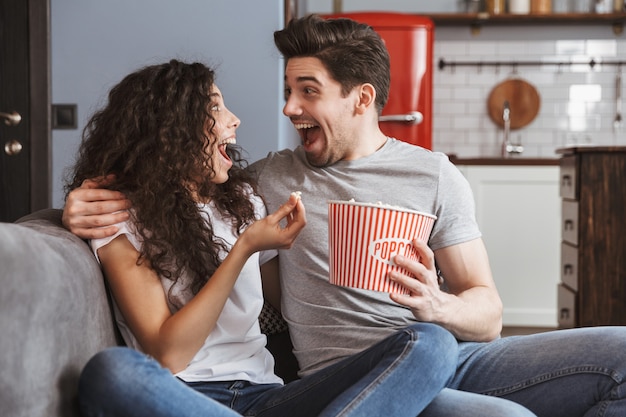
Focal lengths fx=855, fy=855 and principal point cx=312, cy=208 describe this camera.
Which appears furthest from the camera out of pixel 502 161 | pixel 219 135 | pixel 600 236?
pixel 502 161

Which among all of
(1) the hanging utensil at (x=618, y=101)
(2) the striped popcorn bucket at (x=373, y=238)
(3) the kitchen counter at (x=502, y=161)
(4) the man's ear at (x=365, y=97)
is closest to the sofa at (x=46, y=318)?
(2) the striped popcorn bucket at (x=373, y=238)

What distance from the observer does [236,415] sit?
1307mm

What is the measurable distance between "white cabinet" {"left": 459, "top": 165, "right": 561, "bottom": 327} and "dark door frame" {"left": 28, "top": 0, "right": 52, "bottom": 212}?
8.00 ft

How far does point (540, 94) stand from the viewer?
5348 mm

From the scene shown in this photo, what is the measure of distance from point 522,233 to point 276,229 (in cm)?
352

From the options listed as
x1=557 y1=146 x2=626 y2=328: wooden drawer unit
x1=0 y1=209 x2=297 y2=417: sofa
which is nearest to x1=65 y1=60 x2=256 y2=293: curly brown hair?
x1=0 y1=209 x2=297 y2=417: sofa

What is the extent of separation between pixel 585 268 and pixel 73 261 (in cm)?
229

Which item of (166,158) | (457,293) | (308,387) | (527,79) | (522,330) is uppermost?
(527,79)

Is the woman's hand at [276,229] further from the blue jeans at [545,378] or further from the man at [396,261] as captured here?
the blue jeans at [545,378]

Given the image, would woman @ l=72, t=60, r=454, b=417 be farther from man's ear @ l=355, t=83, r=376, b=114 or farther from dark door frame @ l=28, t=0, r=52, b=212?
dark door frame @ l=28, t=0, r=52, b=212

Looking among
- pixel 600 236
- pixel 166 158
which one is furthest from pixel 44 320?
pixel 600 236

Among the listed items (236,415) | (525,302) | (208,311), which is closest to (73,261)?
(208,311)

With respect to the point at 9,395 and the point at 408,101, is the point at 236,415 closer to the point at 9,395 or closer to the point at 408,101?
the point at 9,395

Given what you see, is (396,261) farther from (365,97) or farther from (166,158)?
(365,97)
